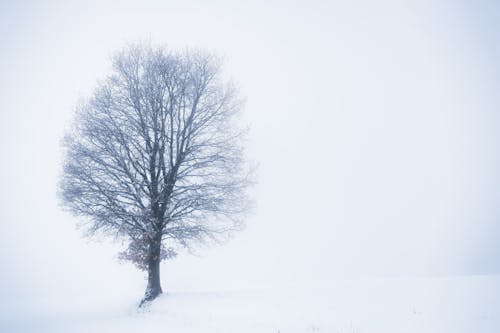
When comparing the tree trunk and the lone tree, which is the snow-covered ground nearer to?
the tree trunk

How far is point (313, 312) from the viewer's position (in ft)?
31.7

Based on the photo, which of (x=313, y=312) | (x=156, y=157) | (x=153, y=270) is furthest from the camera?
(x=156, y=157)

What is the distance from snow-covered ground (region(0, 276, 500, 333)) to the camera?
27.9ft

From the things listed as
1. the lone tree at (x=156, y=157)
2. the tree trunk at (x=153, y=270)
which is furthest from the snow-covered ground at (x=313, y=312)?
Answer: the lone tree at (x=156, y=157)

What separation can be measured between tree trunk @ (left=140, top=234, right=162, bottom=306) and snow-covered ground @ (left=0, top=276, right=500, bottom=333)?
63cm

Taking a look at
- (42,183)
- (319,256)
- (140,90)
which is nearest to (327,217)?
(319,256)

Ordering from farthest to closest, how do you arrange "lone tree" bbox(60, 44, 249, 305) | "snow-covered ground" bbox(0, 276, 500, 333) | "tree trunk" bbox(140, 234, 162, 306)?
1. "tree trunk" bbox(140, 234, 162, 306)
2. "lone tree" bbox(60, 44, 249, 305)
3. "snow-covered ground" bbox(0, 276, 500, 333)

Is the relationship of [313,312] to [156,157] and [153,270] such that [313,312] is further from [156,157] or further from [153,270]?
[156,157]

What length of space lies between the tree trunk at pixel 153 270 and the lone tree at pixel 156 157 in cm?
4

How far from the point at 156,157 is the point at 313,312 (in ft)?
32.0

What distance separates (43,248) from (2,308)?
27.5 m

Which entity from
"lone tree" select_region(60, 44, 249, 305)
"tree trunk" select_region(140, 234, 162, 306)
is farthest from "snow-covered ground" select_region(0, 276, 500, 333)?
"lone tree" select_region(60, 44, 249, 305)

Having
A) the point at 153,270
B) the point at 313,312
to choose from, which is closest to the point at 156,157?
the point at 153,270

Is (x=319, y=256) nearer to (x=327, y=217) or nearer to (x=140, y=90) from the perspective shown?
(x=327, y=217)
